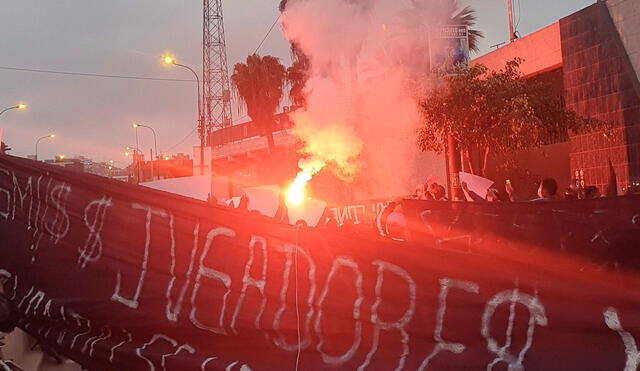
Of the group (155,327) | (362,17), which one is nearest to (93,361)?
(155,327)

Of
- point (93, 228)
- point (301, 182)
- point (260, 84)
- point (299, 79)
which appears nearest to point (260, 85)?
point (260, 84)

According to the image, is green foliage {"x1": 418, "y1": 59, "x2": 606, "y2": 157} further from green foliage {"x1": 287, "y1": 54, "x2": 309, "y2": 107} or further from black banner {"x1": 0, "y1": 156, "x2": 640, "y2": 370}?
black banner {"x1": 0, "y1": 156, "x2": 640, "y2": 370}

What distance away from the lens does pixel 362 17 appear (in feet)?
49.2

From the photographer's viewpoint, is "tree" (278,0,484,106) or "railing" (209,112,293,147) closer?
"tree" (278,0,484,106)

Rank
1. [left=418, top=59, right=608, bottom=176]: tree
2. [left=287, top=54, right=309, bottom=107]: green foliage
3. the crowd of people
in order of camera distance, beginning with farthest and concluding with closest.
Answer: [left=287, top=54, right=309, bottom=107]: green foliage
[left=418, top=59, right=608, bottom=176]: tree
the crowd of people

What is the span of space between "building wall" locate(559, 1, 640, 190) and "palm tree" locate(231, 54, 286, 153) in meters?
17.5

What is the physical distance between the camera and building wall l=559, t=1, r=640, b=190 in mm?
14695

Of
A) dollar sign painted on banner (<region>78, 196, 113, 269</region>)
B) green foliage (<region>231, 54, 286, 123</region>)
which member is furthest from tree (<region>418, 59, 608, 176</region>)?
green foliage (<region>231, 54, 286, 123</region>)

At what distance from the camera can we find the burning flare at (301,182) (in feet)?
38.3

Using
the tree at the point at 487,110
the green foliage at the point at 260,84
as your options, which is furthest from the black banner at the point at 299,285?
the green foliage at the point at 260,84

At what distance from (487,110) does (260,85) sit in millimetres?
19077

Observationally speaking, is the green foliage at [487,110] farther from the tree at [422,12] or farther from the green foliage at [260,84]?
the green foliage at [260,84]

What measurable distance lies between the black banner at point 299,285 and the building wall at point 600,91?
480 inches

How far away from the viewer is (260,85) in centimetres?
3114
